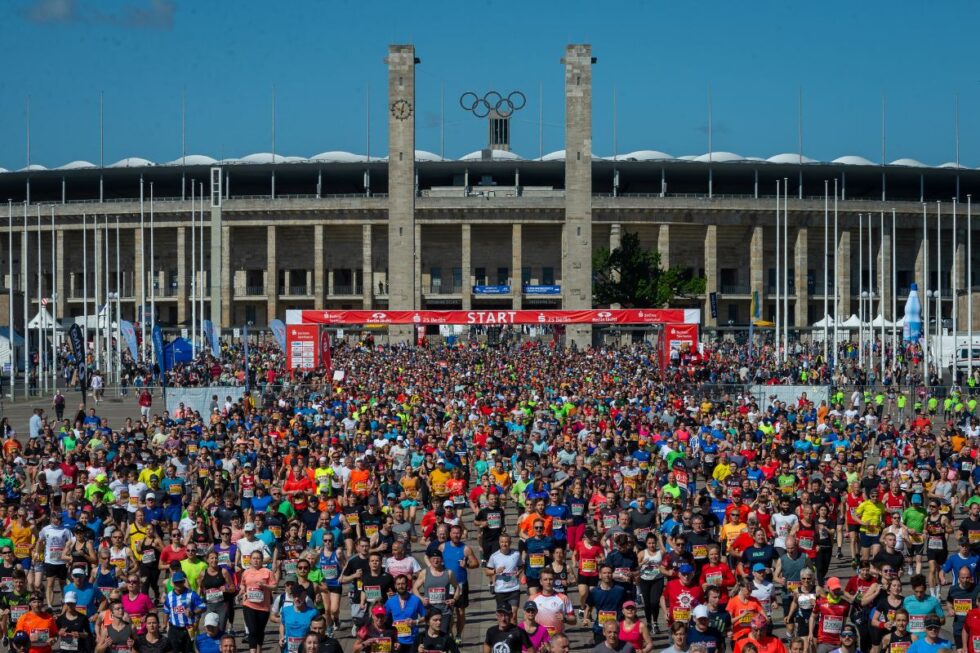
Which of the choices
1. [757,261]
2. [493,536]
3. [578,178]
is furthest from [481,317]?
[757,261]

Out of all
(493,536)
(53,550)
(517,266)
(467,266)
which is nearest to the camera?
(53,550)

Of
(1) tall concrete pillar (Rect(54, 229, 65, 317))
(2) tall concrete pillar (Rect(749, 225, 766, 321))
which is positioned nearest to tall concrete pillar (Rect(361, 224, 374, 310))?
(1) tall concrete pillar (Rect(54, 229, 65, 317))

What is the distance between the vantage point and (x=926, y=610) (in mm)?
12969

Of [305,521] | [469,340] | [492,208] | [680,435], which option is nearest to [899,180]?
[492,208]

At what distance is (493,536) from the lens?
17828mm

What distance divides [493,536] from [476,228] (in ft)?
265

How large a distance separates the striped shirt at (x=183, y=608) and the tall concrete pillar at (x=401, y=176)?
60.9 m

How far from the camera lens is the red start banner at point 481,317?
5247 cm

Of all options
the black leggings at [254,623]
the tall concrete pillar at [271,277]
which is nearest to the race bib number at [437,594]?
the black leggings at [254,623]

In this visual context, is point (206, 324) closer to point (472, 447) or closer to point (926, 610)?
point (472, 447)

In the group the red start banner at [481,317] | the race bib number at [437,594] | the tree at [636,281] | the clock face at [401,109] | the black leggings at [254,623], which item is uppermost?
the clock face at [401,109]

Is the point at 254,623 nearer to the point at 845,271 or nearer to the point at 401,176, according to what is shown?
the point at 401,176

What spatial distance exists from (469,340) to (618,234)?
24390 millimetres

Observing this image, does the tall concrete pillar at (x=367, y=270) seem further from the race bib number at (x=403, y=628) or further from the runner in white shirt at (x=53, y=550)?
the race bib number at (x=403, y=628)
